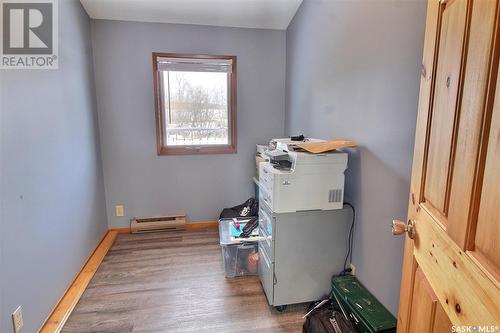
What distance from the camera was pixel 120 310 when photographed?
1.89 metres

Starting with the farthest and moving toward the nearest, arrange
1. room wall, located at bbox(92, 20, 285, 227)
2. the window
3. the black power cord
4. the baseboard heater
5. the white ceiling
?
1. the baseboard heater
2. the window
3. room wall, located at bbox(92, 20, 285, 227)
4. the white ceiling
5. the black power cord

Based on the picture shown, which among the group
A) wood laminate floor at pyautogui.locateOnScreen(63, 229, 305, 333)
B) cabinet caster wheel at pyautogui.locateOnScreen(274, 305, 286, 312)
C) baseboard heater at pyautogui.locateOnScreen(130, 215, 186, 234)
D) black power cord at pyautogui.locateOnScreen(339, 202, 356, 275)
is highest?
black power cord at pyautogui.locateOnScreen(339, 202, 356, 275)

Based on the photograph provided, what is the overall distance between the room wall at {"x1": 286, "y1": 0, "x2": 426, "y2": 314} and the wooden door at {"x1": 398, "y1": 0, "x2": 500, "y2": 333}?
501mm

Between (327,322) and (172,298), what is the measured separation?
1.13m

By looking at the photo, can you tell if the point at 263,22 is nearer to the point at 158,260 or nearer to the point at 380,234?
the point at 380,234

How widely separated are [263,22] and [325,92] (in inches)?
53.6

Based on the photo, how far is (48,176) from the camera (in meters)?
1.83

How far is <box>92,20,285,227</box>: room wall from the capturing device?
2.88m

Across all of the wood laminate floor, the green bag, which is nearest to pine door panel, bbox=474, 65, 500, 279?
the green bag

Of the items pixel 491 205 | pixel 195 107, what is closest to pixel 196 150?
pixel 195 107

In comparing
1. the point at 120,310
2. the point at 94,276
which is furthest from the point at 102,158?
the point at 120,310

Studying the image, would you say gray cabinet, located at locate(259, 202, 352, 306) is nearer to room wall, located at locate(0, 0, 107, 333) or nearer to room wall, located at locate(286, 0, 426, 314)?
room wall, located at locate(286, 0, 426, 314)

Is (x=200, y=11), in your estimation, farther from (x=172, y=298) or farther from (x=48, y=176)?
(x=172, y=298)

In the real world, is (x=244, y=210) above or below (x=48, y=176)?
below
